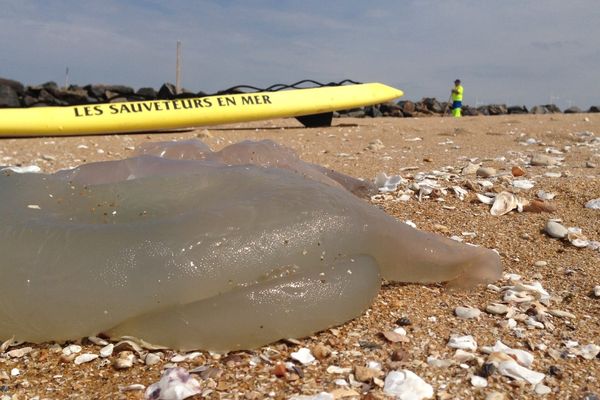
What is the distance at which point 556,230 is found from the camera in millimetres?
3232

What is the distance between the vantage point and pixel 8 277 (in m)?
1.97

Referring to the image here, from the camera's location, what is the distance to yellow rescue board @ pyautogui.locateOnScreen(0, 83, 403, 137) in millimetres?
8055

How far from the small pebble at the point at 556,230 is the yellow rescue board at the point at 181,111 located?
6.39 meters

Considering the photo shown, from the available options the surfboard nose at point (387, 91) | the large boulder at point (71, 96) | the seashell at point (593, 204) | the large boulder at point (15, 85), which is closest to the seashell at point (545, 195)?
the seashell at point (593, 204)

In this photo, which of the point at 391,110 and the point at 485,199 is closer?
the point at 485,199

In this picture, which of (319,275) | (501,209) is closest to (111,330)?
(319,275)

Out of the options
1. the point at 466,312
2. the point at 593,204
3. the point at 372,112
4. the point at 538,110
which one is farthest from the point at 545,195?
the point at 538,110

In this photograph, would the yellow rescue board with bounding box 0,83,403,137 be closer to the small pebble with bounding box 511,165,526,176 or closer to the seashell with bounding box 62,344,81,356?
the small pebble with bounding box 511,165,526,176

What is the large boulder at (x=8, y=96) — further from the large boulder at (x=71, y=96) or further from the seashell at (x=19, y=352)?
the seashell at (x=19, y=352)

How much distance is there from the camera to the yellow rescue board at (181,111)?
26.4 ft

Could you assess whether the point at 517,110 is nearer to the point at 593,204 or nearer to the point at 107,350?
the point at 593,204

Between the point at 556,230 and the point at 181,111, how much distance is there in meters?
6.53

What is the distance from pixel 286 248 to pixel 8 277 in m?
0.94

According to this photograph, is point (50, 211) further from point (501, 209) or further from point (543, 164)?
point (543, 164)
